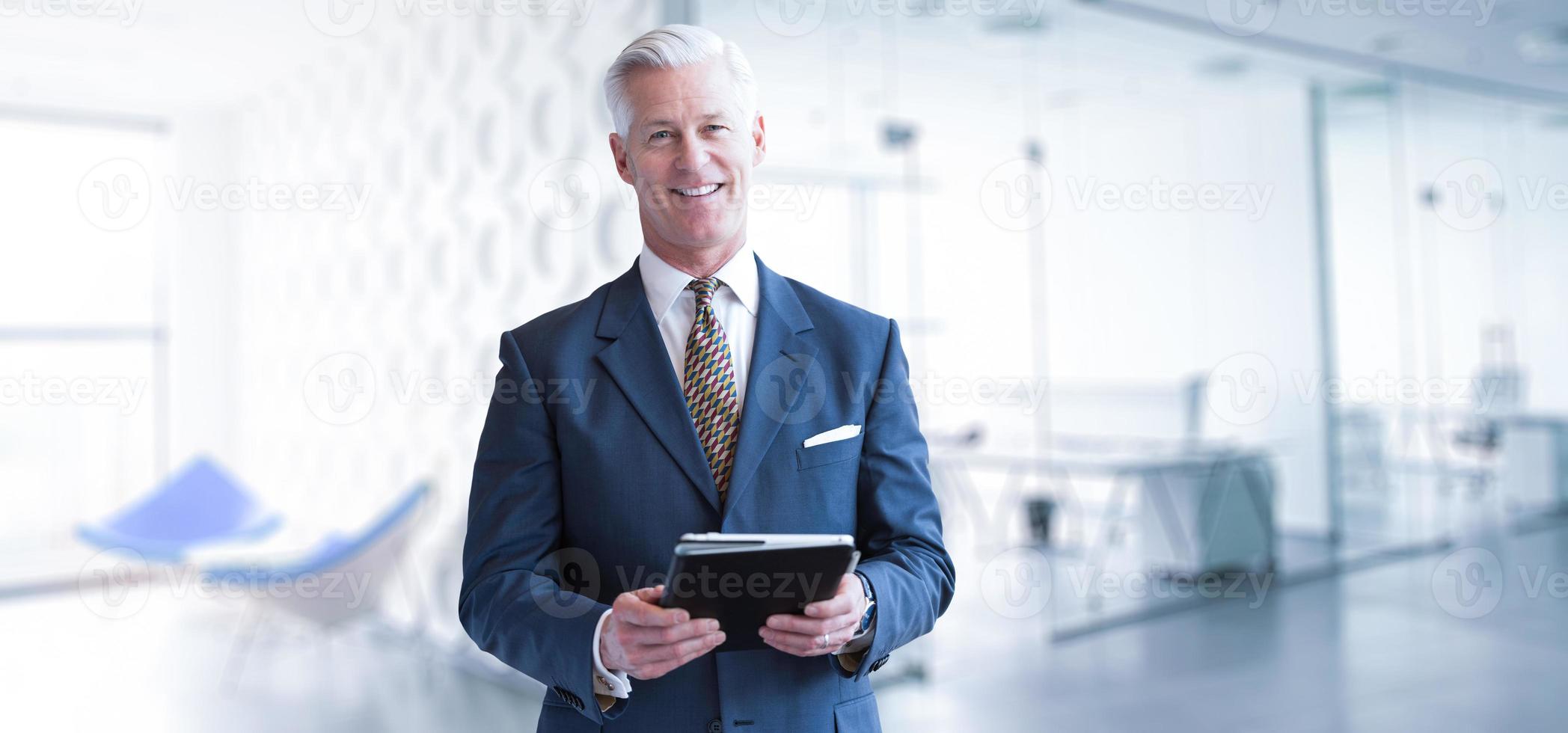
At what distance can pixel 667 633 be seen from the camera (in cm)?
114

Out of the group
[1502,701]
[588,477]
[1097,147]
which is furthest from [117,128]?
[1502,701]

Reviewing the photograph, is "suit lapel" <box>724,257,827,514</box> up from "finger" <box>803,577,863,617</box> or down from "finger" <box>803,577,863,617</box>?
up

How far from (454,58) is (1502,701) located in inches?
186

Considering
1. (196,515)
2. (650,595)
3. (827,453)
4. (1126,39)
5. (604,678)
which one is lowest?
(196,515)

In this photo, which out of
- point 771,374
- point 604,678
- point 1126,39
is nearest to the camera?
point 604,678

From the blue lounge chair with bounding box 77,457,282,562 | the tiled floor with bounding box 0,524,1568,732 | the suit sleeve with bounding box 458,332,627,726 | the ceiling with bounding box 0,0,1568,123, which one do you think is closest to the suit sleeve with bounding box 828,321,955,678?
the suit sleeve with bounding box 458,332,627,726

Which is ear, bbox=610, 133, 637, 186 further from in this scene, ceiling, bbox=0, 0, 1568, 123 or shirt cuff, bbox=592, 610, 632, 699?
ceiling, bbox=0, 0, 1568, 123

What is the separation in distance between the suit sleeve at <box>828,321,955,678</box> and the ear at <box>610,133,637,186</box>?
388 mm

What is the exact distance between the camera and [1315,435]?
243 inches

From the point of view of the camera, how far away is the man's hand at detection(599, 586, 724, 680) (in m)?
1.14

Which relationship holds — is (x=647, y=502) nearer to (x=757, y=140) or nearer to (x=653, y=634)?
(x=653, y=634)

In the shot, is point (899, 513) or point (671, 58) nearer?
point (671, 58)

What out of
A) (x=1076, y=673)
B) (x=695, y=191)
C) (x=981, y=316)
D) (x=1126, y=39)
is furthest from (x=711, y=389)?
(x=981, y=316)

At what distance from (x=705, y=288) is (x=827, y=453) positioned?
26 centimetres
